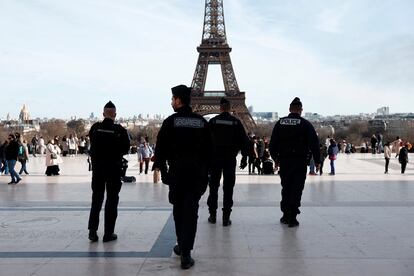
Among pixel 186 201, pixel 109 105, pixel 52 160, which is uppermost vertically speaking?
pixel 109 105

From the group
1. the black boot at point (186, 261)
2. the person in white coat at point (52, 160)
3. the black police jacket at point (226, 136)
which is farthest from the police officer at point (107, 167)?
the person in white coat at point (52, 160)

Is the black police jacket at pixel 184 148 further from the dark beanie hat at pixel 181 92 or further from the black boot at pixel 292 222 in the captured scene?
the black boot at pixel 292 222

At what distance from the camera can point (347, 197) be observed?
37.3 feet

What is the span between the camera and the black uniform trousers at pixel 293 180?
308 inches

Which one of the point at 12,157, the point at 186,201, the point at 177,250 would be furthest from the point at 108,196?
the point at 12,157

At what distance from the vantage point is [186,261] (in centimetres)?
549

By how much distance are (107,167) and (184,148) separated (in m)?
1.45

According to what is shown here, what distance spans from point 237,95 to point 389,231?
187 feet

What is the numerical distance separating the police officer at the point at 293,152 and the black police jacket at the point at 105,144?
7.54 ft

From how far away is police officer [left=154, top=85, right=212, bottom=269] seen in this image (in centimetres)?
579

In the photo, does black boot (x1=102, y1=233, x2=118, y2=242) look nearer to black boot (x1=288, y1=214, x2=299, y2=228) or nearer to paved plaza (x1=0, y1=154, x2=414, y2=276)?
paved plaza (x1=0, y1=154, x2=414, y2=276)

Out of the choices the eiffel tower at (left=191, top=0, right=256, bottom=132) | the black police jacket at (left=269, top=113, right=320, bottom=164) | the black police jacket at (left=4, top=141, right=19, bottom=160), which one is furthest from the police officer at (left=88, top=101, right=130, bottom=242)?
the eiffel tower at (left=191, top=0, right=256, bottom=132)

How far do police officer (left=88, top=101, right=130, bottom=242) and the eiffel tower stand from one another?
5631 centimetres

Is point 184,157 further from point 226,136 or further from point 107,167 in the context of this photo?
point 226,136
